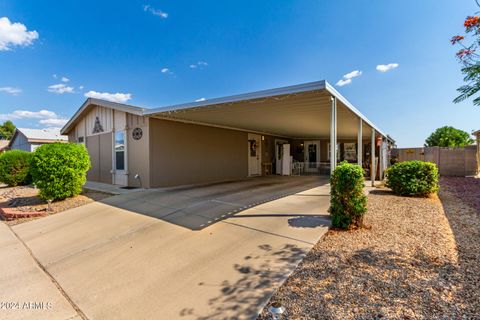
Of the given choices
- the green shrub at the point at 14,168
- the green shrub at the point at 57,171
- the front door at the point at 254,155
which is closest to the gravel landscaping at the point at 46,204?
the green shrub at the point at 57,171

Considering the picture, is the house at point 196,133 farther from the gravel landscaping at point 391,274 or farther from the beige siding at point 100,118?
the gravel landscaping at point 391,274

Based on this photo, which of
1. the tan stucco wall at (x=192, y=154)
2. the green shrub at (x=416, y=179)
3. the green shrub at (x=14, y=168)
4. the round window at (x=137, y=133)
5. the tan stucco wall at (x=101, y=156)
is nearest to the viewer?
the green shrub at (x=416, y=179)

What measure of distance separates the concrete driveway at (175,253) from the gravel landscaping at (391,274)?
0.31 m

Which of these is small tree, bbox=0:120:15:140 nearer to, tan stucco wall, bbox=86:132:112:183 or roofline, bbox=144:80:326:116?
tan stucco wall, bbox=86:132:112:183

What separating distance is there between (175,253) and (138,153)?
602 cm

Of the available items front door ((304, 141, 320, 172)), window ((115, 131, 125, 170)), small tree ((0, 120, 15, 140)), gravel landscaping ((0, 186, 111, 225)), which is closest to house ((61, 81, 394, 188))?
window ((115, 131, 125, 170))

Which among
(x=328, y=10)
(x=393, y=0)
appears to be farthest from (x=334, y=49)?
(x=393, y=0)

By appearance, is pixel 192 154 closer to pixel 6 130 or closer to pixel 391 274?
pixel 391 274

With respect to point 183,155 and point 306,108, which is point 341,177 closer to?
point 306,108

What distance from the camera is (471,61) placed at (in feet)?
7.82

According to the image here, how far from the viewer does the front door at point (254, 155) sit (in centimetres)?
1259

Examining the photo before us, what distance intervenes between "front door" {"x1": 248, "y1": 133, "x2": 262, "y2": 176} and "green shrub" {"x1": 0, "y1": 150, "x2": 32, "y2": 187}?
1078 cm

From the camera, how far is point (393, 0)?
6.76 meters

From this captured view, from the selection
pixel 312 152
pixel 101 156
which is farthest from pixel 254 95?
pixel 312 152
